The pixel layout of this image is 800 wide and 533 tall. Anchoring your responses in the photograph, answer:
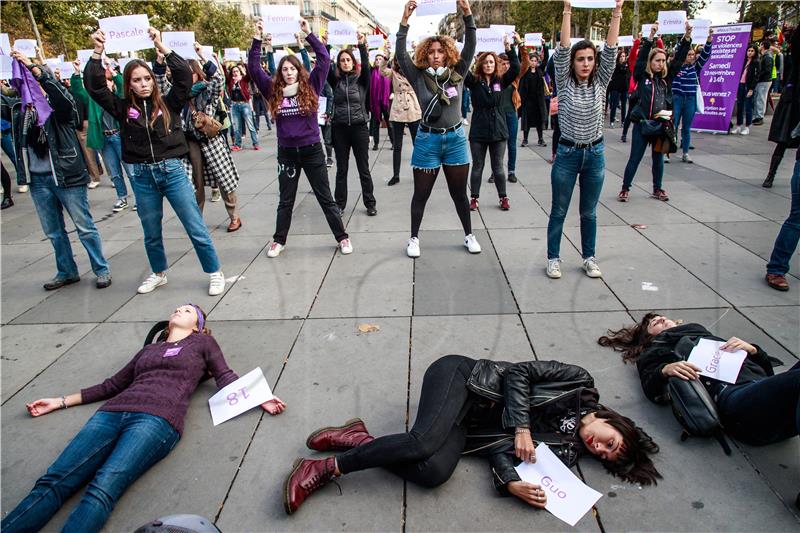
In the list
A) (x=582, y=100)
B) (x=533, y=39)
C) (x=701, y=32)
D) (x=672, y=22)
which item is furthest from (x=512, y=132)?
(x=533, y=39)

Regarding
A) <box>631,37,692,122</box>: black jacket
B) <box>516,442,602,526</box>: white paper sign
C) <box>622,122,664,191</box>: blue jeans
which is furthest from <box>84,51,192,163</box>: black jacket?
<box>622,122,664,191</box>: blue jeans

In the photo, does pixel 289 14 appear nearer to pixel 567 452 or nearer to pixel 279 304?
pixel 279 304

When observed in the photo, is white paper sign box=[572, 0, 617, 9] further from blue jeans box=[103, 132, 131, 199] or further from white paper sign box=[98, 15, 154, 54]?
blue jeans box=[103, 132, 131, 199]

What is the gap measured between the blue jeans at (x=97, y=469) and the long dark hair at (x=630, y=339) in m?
2.92

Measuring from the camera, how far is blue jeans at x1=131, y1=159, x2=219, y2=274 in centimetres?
445

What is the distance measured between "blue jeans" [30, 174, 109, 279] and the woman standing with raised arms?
457 centimetres

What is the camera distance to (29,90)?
446cm

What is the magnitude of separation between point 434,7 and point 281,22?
161 cm

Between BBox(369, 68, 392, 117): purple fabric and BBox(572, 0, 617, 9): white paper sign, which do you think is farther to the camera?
BBox(369, 68, 392, 117): purple fabric

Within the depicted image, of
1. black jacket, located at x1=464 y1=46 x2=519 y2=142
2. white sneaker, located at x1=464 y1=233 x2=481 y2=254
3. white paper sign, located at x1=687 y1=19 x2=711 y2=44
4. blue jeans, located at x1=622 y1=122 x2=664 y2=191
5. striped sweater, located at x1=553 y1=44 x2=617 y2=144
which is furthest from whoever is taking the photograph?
white paper sign, located at x1=687 y1=19 x2=711 y2=44

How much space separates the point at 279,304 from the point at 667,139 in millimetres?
5711

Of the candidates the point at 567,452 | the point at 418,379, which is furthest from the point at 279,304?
the point at 567,452

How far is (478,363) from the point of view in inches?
110

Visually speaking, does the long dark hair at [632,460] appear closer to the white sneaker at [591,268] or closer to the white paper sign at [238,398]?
the white paper sign at [238,398]
